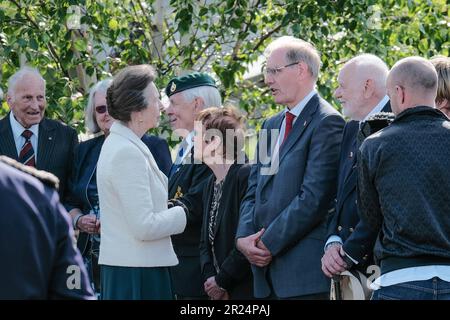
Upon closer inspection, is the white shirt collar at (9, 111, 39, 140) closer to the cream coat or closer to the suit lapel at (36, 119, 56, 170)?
the suit lapel at (36, 119, 56, 170)

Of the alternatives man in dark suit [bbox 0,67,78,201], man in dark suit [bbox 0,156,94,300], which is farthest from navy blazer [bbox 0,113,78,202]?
man in dark suit [bbox 0,156,94,300]

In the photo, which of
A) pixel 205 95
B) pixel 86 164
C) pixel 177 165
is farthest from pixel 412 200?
pixel 86 164

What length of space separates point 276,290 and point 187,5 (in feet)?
11.5

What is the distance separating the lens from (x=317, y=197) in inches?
220

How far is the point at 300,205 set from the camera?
559 centimetres

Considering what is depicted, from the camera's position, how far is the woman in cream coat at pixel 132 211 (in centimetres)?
532

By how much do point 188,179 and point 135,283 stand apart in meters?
1.27

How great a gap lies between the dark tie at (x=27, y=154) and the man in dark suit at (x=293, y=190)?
1801 millimetres

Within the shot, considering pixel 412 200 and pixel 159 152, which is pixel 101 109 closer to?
pixel 159 152

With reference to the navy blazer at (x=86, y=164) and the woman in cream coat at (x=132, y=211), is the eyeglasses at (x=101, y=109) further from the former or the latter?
the woman in cream coat at (x=132, y=211)

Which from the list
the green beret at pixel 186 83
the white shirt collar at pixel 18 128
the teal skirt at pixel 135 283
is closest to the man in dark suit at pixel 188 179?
the green beret at pixel 186 83

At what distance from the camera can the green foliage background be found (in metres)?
8.21
